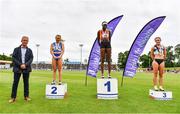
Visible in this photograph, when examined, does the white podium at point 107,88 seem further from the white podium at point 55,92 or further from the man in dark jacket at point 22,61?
the man in dark jacket at point 22,61

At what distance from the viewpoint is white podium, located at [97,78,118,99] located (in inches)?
424

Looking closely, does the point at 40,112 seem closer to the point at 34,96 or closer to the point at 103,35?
the point at 34,96

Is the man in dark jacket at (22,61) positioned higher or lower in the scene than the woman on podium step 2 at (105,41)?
lower

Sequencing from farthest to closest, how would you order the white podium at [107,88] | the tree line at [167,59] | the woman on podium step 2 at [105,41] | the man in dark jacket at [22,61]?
the tree line at [167,59] < the woman on podium step 2 at [105,41] < the white podium at [107,88] < the man in dark jacket at [22,61]

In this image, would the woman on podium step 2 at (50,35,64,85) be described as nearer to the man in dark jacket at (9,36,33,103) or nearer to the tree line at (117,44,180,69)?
the man in dark jacket at (9,36,33,103)

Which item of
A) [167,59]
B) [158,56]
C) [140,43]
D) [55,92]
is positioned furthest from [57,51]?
[167,59]

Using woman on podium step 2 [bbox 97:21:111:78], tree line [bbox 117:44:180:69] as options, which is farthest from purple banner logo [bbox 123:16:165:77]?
tree line [bbox 117:44:180:69]

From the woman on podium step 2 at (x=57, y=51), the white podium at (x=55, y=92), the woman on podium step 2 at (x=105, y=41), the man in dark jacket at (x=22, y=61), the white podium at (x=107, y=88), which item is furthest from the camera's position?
the woman on podium step 2 at (x=105, y=41)

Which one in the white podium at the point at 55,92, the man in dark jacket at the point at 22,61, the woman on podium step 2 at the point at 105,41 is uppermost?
the woman on podium step 2 at the point at 105,41

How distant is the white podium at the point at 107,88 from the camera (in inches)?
424

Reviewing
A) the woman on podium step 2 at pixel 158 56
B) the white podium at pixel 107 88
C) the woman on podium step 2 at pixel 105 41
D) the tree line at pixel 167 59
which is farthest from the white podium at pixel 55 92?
the tree line at pixel 167 59

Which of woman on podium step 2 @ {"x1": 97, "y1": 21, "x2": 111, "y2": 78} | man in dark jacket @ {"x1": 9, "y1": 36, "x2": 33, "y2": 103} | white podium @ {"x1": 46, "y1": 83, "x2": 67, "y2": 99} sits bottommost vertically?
white podium @ {"x1": 46, "y1": 83, "x2": 67, "y2": 99}

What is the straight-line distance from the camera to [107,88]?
10844mm

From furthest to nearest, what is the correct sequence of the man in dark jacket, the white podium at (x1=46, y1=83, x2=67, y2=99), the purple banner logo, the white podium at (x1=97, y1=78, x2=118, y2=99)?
1. the purple banner logo
2. the white podium at (x1=97, y1=78, x2=118, y2=99)
3. the white podium at (x1=46, y1=83, x2=67, y2=99)
4. the man in dark jacket
